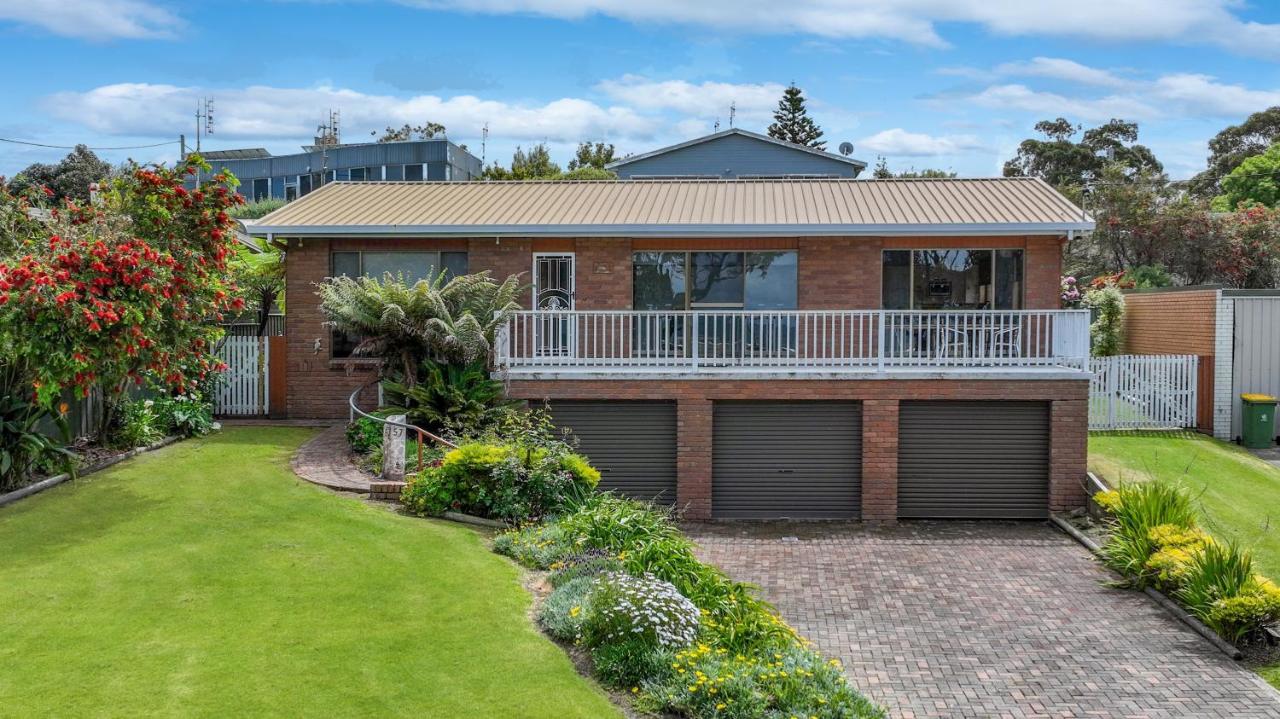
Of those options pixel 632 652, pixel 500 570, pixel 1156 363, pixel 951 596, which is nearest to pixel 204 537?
pixel 500 570

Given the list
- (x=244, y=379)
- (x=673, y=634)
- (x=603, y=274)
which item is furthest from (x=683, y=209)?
(x=673, y=634)

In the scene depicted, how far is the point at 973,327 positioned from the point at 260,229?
A: 1185 centimetres

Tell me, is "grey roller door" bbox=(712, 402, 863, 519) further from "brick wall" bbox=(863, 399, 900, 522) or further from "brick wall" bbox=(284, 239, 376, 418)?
"brick wall" bbox=(284, 239, 376, 418)

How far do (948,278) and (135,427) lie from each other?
43.3ft

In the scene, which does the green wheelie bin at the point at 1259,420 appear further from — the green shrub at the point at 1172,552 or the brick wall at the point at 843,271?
the green shrub at the point at 1172,552

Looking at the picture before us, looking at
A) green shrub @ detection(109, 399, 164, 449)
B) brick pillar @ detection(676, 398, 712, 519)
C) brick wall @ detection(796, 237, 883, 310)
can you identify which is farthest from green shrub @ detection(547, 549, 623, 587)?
brick wall @ detection(796, 237, 883, 310)

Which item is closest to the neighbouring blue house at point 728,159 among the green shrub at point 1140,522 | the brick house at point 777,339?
the brick house at point 777,339

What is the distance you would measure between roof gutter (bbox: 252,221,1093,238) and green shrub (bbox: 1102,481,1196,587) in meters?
4.77

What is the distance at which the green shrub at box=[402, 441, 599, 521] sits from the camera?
12.8 metres

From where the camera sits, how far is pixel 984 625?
35.1ft

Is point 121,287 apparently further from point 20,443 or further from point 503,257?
point 503,257

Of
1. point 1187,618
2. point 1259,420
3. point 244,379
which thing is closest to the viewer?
point 1187,618

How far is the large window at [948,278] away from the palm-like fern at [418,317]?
6.51m

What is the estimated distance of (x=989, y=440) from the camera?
15914 millimetres
